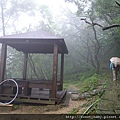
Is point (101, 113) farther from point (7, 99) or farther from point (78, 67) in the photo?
point (78, 67)

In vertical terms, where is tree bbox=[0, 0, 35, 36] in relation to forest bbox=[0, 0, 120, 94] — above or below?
above

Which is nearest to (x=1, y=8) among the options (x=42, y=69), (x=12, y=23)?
(x=12, y=23)

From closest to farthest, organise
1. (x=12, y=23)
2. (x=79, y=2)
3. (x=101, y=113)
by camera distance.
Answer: (x=101, y=113)
(x=79, y=2)
(x=12, y=23)

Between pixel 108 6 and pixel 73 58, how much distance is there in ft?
21.1

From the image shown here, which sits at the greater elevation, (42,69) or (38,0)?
(38,0)

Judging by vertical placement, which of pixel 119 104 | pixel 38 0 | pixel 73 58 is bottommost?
pixel 119 104

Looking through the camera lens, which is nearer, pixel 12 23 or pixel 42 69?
pixel 42 69

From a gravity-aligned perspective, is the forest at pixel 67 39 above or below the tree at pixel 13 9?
below

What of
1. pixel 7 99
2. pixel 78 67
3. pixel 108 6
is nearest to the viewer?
pixel 7 99

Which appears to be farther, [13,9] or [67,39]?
[67,39]

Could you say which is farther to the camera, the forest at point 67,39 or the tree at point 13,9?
the tree at point 13,9

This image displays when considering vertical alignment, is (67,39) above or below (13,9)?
below

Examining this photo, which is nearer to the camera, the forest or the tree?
the forest

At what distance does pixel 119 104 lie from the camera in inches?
121
